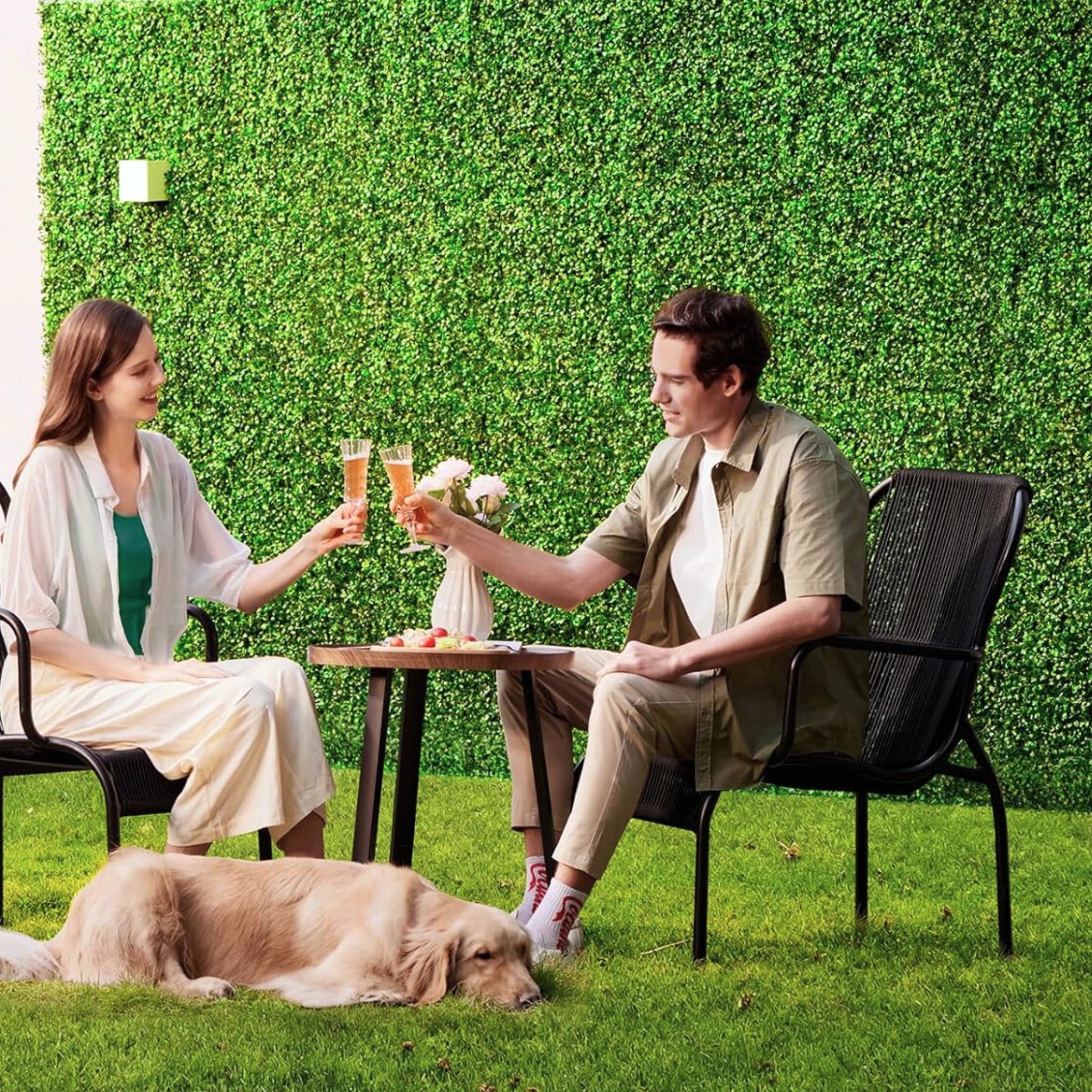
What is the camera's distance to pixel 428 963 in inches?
114

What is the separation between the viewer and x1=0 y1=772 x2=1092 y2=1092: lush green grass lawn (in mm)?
2596

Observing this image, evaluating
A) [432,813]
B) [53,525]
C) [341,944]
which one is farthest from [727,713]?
[432,813]

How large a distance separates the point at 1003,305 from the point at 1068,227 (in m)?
0.29

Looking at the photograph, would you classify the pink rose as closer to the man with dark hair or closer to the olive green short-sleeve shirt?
the man with dark hair

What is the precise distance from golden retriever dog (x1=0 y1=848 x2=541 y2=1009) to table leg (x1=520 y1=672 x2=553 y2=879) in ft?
1.69

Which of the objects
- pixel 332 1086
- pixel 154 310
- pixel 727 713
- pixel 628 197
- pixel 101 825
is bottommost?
pixel 101 825

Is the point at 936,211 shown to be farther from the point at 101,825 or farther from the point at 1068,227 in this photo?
the point at 101,825

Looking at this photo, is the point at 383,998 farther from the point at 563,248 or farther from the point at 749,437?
the point at 563,248

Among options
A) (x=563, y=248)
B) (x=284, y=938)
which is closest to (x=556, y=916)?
(x=284, y=938)

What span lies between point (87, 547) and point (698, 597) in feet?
4.20

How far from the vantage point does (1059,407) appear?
5125 millimetres

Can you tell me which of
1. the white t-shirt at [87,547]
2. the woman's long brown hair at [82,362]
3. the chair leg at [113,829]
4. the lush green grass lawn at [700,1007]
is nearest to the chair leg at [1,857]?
the lush green grass lawn at [700,1007]

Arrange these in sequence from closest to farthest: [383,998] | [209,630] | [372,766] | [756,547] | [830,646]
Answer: [383,998], [830,646], [756,547], [372,766], [209,630]

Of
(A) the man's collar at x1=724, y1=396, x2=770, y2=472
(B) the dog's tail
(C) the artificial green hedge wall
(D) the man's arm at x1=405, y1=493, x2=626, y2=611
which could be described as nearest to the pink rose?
(D) the man's arm at x1=405, y1=493, x2=626, y2=611
